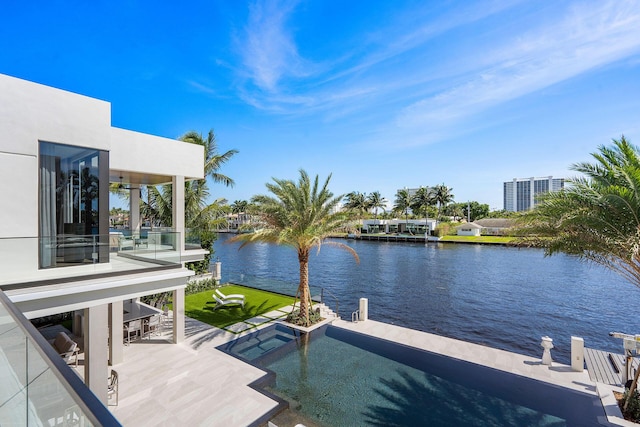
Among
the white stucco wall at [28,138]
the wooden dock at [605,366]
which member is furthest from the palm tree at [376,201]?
the white stucco wall at [28,138]

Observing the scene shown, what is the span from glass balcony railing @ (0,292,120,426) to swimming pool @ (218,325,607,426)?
7.68 metres

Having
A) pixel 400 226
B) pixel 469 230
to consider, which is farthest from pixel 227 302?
pixel 469 230

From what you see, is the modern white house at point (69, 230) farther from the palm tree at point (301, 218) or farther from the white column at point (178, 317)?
the palm tree at point (301, 218)

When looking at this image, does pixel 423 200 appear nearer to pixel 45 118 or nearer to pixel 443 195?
pixel 443 195

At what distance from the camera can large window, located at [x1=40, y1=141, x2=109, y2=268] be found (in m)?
7.83

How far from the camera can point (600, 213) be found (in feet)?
26.5

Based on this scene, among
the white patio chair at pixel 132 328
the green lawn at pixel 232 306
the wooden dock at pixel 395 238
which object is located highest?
the white patio chair at pixel 132 328

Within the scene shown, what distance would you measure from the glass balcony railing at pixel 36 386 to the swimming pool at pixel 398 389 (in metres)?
7.68

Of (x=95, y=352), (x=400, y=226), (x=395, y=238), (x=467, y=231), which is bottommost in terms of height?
(x=395, y=238)

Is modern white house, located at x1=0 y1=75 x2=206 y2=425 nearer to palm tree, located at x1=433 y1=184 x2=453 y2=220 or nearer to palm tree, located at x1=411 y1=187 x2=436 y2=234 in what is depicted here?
palm tree, located at x1=411 y1=187 x2=436 y2=234

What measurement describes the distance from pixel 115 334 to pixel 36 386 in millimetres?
10938

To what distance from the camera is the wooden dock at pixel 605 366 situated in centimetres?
1064

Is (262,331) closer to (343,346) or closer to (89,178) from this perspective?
(343,346)

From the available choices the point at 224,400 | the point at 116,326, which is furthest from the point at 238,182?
the point at 224,400
